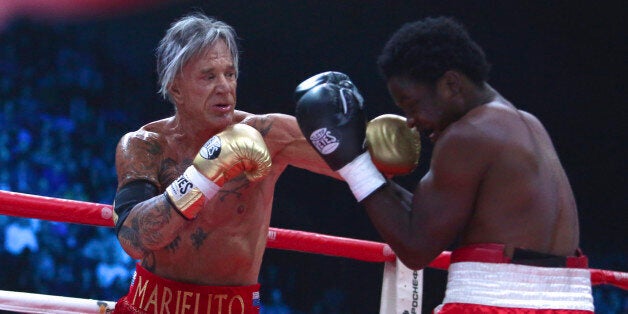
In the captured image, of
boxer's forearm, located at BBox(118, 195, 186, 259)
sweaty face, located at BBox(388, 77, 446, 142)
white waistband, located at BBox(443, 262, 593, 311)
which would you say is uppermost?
sweaty face, located at BBox(388, 77, 446, 142)

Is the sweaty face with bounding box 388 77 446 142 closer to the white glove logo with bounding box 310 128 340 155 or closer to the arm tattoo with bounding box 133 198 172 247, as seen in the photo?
the white glove logo with bounding box 310 128 340 155

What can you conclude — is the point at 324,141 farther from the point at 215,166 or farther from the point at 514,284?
the point at 514,284

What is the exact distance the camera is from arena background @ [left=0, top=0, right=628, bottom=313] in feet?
11.7

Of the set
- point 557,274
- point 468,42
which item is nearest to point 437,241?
point 557,274

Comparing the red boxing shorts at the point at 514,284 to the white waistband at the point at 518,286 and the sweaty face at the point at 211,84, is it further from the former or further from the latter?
the sweaty face at the point at 211,84

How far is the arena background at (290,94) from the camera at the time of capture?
3.55 m

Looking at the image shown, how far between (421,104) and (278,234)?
1.14 metres

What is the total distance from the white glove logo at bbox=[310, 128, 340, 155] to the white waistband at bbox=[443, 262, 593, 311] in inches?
15.5

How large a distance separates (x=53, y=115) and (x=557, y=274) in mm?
2639

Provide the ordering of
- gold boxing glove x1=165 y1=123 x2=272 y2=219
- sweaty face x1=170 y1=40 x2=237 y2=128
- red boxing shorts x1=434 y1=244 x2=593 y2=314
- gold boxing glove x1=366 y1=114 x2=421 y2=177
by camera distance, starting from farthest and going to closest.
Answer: sweaty face x1=170 y1=40 x2=237 y2=128 → gold boxing glove x1=165 y1=123 x2=272 y2=219 → gold boxing glove x1=366 y1=114 x2=421 y2=177 → red boxing shorts x1=434 y1=244 x2=593 y2=314

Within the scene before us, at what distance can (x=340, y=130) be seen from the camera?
5.90 ft

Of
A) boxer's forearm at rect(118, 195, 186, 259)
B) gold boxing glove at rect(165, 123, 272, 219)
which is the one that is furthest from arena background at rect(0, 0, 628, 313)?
gold boxing glove at rect(165, 123, 272, 219)

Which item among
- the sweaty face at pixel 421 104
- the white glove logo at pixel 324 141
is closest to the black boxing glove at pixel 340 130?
the white glove logo at pixel 324 141

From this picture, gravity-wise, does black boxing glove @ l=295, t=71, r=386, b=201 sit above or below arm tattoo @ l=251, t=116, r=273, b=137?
below
